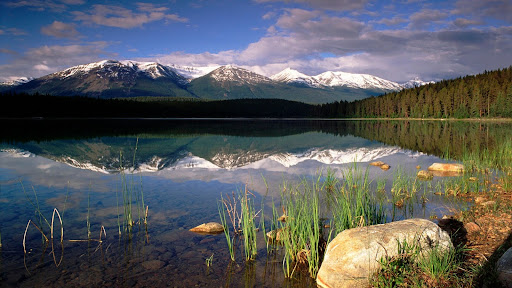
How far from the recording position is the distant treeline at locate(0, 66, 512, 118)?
340 ft

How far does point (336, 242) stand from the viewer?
6.28 m

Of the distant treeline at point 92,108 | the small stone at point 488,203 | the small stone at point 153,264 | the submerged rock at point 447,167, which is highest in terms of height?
the distant treeline at point 92,108

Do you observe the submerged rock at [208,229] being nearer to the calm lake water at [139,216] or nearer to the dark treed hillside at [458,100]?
the calm lake water at [139,216]

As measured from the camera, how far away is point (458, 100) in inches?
4350

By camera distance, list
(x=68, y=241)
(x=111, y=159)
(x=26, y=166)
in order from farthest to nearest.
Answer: (x=111, y=159) → (x=26, y=166) → (x=68, y=241)

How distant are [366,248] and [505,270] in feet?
6.92

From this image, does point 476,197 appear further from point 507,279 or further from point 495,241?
point 507,279

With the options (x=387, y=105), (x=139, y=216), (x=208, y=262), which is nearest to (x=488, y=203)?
(x=208, y=262)

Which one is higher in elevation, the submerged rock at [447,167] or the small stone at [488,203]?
the submerged rock at [447,167]

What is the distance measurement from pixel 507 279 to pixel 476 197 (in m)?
7.87

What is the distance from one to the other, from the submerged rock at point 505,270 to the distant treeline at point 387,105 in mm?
114904

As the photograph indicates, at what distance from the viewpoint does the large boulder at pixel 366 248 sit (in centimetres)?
576

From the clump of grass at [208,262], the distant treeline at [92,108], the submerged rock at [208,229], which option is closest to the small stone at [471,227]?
the clump of grass at [208,262]

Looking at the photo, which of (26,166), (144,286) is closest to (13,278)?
(144,286)
